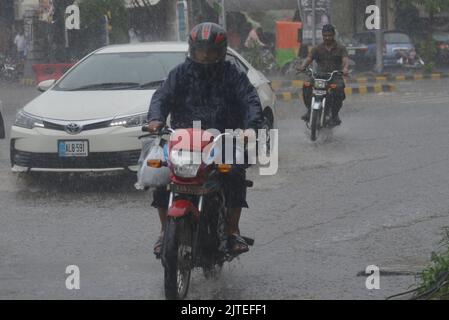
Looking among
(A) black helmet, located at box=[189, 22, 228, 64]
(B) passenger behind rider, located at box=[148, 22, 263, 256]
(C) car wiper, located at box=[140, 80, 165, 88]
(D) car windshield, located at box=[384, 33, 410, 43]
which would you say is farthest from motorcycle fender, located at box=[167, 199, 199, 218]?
(D) car windshield, located at box=[384, 33, 410, 43]

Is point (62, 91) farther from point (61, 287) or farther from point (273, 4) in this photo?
point (273, 4)

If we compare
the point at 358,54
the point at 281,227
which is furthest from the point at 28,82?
the point at 281,227

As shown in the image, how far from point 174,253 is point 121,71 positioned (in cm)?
656

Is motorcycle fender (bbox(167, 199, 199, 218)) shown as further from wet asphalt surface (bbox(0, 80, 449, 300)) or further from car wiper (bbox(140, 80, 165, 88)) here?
car wiper (bbox(140, 80, 165, 88))

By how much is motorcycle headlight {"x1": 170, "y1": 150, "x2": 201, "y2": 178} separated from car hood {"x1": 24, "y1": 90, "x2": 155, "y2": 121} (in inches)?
197

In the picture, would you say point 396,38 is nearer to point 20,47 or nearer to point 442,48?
point 442,48

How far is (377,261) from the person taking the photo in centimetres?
820

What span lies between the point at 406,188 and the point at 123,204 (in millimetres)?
2935

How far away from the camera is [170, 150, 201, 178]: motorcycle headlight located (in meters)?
6.71

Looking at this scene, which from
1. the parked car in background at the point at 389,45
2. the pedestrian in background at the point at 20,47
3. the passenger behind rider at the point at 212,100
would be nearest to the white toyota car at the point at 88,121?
the passenger behind rider at the point at 212,100

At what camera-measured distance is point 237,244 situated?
7.48 meters

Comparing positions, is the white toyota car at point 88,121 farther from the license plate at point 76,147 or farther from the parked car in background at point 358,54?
the parked car in background at point 358,54

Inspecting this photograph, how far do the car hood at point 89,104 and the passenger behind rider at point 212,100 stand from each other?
4.23 m

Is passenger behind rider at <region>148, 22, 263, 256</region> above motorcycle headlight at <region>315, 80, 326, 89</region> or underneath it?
above
